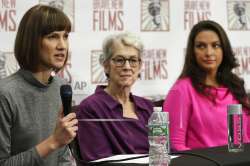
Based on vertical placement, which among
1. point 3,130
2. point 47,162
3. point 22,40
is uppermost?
point 22,40

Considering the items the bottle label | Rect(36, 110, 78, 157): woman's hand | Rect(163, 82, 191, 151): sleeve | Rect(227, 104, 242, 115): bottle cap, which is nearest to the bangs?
Rect(36, 110, 78, 157): woman's hand

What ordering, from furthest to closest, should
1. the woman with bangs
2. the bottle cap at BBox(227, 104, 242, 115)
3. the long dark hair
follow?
the long dark hair < the bottle cap at BBox(227, 104, 242, 115) < the woman with bangs

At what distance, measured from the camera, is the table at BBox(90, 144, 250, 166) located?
1.50 metres

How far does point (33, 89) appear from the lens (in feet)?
5.94

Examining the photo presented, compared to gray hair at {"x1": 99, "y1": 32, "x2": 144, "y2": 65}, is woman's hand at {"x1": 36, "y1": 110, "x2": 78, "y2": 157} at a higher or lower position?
lower

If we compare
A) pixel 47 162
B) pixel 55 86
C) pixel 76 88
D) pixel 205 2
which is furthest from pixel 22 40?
Answer: pixel 205 2

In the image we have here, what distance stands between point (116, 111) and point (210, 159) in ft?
2.34

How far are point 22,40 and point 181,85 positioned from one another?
3.17 ft

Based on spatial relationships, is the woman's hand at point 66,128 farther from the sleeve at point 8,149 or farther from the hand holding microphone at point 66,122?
the sleeve at point 8,149

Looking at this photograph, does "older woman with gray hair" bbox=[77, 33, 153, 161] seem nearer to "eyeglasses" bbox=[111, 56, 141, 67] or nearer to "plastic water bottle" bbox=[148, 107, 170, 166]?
"eyeglasses" bbox=[111, 56, 141, 67]

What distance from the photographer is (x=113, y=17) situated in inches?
108

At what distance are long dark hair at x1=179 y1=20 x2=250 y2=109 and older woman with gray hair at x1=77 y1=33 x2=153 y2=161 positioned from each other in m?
0.35

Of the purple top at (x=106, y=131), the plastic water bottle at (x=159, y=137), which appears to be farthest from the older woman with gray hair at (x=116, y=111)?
the plastic water bottle at (x=159, y=137)

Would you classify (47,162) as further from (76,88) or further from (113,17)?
(113,17)
